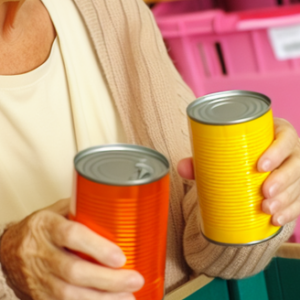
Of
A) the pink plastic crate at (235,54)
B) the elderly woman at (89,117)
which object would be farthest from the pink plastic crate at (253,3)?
the elderly woman at (89,117)

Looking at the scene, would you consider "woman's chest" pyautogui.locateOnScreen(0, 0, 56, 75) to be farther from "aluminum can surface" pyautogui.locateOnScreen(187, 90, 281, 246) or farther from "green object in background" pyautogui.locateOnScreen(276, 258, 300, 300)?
"green object in background" pyautogui.locateOnScreen(276, 258, 300, 300)

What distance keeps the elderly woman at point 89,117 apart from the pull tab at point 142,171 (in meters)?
0.13

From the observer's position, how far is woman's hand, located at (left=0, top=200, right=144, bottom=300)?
1.69 feet

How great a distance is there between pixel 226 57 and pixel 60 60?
0.71 meters

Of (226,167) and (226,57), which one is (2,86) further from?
(226,57)

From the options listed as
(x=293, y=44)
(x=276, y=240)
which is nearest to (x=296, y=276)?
(x=276, y=240)

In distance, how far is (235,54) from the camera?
1.56 m

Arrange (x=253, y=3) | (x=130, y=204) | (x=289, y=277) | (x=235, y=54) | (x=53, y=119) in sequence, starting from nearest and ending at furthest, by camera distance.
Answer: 1. (x=130, y=204)
2. (x=289, y=277)
3. (x=53, y=119)
4. (x=235, y=54)
5. (x=253, y=3)

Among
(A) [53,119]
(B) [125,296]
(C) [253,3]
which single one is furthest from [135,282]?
(C) [253,3]

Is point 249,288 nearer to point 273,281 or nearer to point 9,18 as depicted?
point 273,281

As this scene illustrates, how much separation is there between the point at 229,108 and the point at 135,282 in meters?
0.23

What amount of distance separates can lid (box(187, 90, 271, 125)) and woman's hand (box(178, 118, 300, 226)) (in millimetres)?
47

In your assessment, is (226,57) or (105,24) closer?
(105,24)

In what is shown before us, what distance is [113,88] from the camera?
1.03 m
